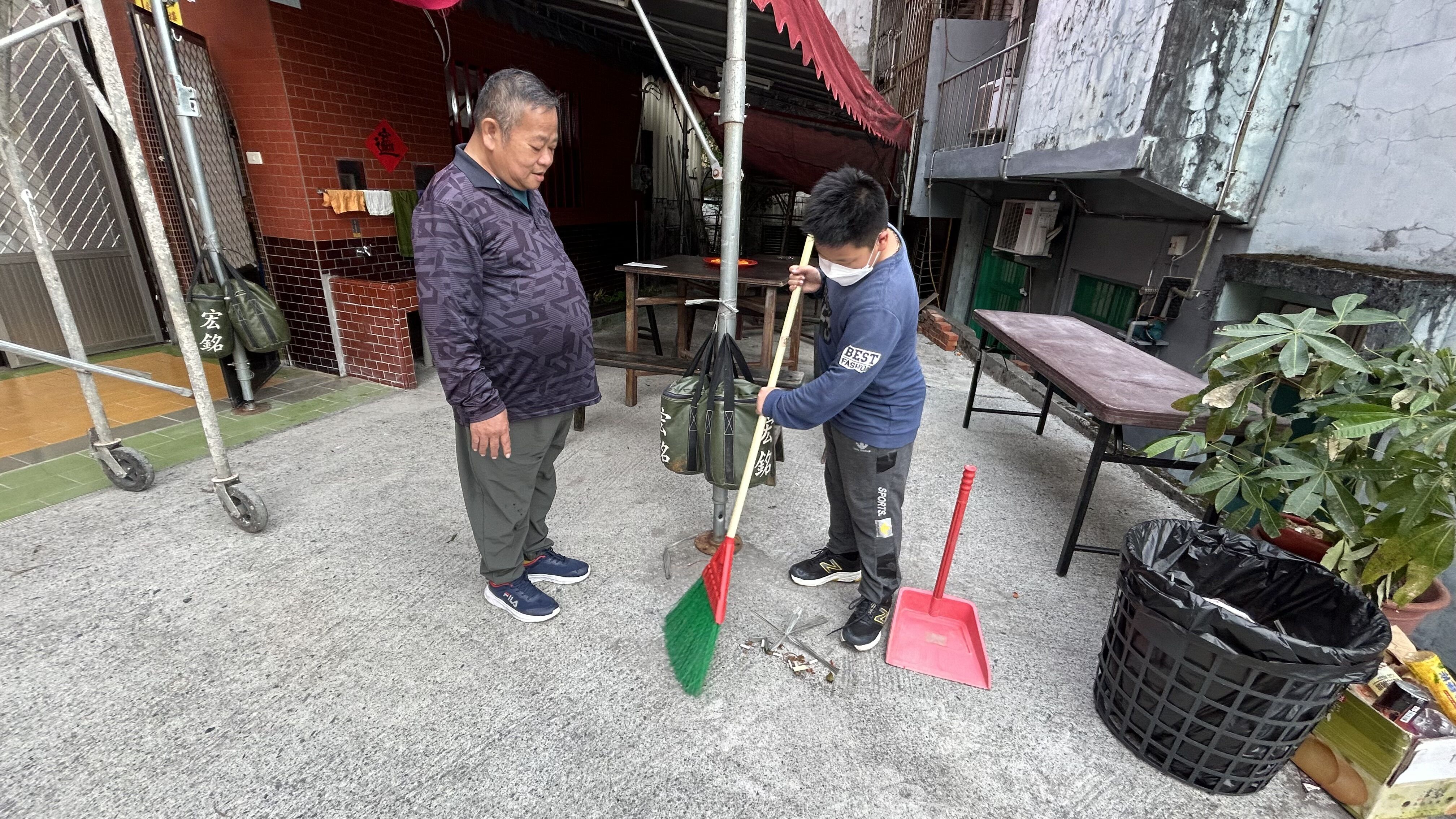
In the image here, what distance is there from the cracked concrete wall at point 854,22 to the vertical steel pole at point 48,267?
47.1ft

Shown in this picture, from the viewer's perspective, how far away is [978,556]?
312 cm

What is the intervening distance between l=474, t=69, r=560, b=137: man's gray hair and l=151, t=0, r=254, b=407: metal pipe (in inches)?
95.1

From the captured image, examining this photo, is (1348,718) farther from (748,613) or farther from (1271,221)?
(1271,221)

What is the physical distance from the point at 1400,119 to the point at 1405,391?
1949 millimetres

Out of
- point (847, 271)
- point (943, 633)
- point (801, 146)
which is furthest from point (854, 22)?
point (943, 633)

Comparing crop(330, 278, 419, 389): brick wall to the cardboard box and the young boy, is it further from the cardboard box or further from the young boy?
the cardboard box

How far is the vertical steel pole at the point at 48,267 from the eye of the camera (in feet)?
8.67

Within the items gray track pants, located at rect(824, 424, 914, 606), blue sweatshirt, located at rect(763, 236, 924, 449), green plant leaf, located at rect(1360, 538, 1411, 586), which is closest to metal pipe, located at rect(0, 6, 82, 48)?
blue sweatshirt, located at rect(763, 236, 924, 449)

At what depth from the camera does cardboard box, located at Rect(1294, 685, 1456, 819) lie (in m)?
1.71

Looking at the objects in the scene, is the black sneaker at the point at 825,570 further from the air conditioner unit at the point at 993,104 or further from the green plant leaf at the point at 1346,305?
the air conditioner unit at the point at 993,104

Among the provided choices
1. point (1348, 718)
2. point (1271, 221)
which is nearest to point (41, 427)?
point (1348, 718)

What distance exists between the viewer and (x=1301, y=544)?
2312 mm

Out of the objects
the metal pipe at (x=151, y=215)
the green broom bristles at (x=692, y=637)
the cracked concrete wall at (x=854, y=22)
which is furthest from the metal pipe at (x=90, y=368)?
the cracked concrete wall at (x=854, y=22)

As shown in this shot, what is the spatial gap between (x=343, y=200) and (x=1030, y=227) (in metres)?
6.32
